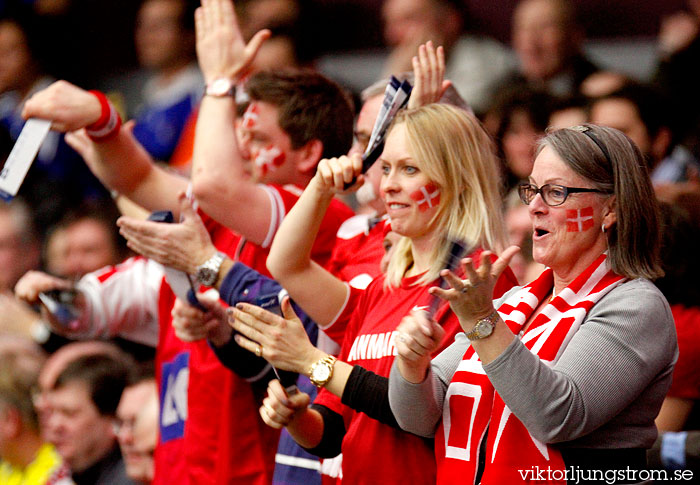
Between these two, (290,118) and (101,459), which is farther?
(101,459)

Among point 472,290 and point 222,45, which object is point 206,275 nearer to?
point 222,45

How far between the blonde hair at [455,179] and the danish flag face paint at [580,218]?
1.37 feet

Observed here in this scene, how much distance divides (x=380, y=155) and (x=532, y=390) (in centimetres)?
106

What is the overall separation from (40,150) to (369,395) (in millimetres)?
4844

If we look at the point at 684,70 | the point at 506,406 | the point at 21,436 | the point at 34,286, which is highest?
the point at 684,70

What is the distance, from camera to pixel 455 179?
2711mm

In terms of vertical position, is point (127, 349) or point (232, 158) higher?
point (232, 158)

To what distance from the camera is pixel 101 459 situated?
4.61m

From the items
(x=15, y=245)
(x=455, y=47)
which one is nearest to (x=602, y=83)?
(x=455, y=47)

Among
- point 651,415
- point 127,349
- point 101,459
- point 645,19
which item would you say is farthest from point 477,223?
point 645,19

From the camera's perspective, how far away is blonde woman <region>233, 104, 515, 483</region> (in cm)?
253

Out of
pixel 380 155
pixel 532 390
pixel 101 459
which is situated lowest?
pixel 101 459

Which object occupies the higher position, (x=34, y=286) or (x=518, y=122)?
(x=518, y=122)

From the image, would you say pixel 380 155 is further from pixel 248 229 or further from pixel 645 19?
pixel 645 19
